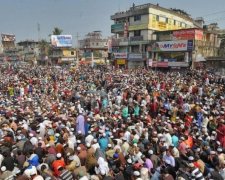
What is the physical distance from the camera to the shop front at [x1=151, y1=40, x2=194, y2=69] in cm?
3403

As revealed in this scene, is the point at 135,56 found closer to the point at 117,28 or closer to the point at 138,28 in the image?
the point at 138,28

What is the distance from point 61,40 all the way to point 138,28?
28277mm

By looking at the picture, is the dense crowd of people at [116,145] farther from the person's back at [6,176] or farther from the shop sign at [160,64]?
the shop sign at [160,64]

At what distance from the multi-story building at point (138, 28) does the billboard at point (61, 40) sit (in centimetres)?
2100

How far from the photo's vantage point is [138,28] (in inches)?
1665

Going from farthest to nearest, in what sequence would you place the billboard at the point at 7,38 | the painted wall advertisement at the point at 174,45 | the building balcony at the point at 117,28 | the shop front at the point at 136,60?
the billboard at the point at 7,38 < the building balcony at the point at 117,28 < the shop front at the point at 136,60 < the painted wall advertisement at the point at 174,45

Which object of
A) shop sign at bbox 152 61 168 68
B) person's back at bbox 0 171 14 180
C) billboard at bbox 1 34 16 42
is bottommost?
person's back at bbox 0 171 14 180

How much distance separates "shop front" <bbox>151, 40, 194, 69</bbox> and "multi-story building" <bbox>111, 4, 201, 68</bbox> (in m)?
1.86

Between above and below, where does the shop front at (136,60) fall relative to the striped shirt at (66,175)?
above

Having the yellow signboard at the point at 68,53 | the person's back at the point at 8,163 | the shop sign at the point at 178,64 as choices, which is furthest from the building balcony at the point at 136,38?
the person's back at the point at 8,163

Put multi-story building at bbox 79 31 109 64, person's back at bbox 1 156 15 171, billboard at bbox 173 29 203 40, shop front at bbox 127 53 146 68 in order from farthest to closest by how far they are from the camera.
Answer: multi-story building at bbox 79 31 109 64 < shop front at bbox 127 53 146 68 < billboard at bbox 173 29 203 40 < person's back at bbox 1 156 15 171

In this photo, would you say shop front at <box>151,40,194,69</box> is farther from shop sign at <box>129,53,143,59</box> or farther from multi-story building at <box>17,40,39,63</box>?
multi-story building at <box>17,40,39,63</box>

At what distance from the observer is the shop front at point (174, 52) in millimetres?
34031

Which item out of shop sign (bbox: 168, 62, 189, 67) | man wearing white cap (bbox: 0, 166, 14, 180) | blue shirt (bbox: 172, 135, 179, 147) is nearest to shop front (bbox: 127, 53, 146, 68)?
shop sign (bbox: 168, 62, 189, 67)
